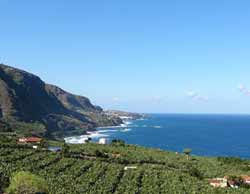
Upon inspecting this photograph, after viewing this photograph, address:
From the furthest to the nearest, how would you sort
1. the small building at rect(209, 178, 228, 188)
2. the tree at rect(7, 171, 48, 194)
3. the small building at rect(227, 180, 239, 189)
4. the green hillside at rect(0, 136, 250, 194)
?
the small building at rect(227, 180, 239, 189) → the small building at rect(209, 178, 228, 188) → the green hillside at rect(0, 136, 250, 194) → the tree at rect(7, 171, 48, 194)

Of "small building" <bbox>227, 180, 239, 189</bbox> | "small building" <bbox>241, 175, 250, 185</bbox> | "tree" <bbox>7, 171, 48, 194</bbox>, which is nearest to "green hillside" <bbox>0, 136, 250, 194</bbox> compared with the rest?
"small building" <bbox>227, 180, 239, 189</bbox>

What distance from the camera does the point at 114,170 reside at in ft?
241

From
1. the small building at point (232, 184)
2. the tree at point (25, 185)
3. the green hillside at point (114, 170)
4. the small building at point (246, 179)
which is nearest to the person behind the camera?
the tree at point (25, 185)

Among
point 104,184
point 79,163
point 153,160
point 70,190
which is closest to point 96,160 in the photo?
point 79,163

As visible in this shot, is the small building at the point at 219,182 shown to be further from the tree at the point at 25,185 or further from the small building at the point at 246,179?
the tree at the point at 25,185

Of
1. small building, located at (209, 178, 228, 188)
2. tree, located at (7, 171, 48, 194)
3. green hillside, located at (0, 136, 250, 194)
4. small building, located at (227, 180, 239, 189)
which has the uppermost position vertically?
tree, located at (7, 171, 48, 194)

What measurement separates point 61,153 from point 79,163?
10524 millimetres

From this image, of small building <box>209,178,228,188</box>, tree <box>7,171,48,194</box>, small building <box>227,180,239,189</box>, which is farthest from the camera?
small building <box>227,180,239,189</box>

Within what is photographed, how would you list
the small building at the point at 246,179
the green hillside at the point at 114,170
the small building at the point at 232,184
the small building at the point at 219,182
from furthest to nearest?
the small building at the point at 246,179 → the small building at the point at 232,184 → the small building at the point at 219,182 → the green hillside at the point at 114,170

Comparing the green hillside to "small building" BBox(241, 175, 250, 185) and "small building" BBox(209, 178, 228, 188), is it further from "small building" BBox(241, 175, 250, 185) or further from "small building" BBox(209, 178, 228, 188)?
"small building" BBox(241, 175, 250, 185)

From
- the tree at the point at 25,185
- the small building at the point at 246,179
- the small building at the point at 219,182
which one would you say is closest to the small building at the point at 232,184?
the small building at the point at 219,182

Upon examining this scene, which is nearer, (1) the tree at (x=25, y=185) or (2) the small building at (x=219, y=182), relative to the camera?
(1) the tree at (x=25, y=185)

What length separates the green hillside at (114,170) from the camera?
191 ft

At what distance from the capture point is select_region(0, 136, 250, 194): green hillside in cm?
5809
